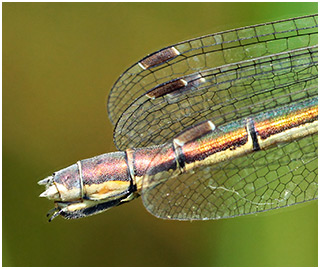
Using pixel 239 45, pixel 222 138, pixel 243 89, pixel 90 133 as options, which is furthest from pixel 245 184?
pixel 90 133

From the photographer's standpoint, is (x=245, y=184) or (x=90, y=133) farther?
(x=90, y=133)

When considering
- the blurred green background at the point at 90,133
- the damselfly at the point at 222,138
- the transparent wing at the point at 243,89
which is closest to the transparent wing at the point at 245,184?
the damselfly at the point at 222,138

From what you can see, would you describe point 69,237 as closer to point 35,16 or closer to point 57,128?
point 57,128

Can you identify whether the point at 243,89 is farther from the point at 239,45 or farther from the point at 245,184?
the point at 245,184

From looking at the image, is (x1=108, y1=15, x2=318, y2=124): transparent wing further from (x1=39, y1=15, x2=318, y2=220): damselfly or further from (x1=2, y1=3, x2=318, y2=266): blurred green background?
(x1=2, y1=3, x2=318, y2=266): blurred green background

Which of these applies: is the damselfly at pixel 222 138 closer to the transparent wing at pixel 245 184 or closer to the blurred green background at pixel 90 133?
the transparent wing at pixel 245 184

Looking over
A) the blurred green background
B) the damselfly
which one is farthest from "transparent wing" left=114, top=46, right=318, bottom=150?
the blurred green background
